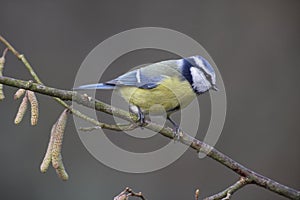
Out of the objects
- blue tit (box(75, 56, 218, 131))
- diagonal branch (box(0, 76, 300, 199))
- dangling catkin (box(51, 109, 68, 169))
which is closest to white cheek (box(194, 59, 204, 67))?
blue tit (box(75, 56, 218, 131))

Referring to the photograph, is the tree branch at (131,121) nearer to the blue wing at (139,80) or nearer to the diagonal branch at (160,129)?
the diagonal branch at (160,129)

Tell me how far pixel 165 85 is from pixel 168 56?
118 cm

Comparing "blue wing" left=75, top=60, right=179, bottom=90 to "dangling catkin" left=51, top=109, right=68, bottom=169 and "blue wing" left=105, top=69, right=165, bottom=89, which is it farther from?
"dangling catkin" left=51, top=109, right=68, bottom=169

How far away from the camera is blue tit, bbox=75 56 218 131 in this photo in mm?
1375

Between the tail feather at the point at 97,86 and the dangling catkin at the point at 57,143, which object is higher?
the tail feather at the point at 97,86

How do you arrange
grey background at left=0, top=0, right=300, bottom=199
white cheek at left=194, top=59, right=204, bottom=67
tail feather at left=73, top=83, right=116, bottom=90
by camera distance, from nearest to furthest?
tail feather at left=73, top=83, right=116, bottom=90 → white cheek at left=194, top=59, right=204, bottom=67 → grey background at left=0, top=0, right=300, bottom=199

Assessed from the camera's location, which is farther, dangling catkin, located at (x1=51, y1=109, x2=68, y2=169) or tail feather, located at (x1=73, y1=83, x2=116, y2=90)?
tail feather, located at (x1=73, y1=83, x2=116, y2=90)

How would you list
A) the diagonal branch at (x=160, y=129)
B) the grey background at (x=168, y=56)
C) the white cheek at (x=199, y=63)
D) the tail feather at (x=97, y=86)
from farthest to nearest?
1. the grey background at (x=168, y=56)
2. the white cheek at (x=199, y=63)
3. the tail feather at (x=97, y=86)
4. the diagonal branch at (x=160, y=129)

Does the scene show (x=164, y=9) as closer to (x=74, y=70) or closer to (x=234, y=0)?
(x=234, y=0)

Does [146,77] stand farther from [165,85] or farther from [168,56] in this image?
[168,56]

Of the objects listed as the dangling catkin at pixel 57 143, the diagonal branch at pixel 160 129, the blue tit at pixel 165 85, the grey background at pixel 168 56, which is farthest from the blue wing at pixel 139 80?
the grey background at pixel 168 56

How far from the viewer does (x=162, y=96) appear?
1.40 metres

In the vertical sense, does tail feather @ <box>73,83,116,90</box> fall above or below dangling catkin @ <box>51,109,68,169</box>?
above

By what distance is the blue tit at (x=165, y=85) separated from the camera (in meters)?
1.38
